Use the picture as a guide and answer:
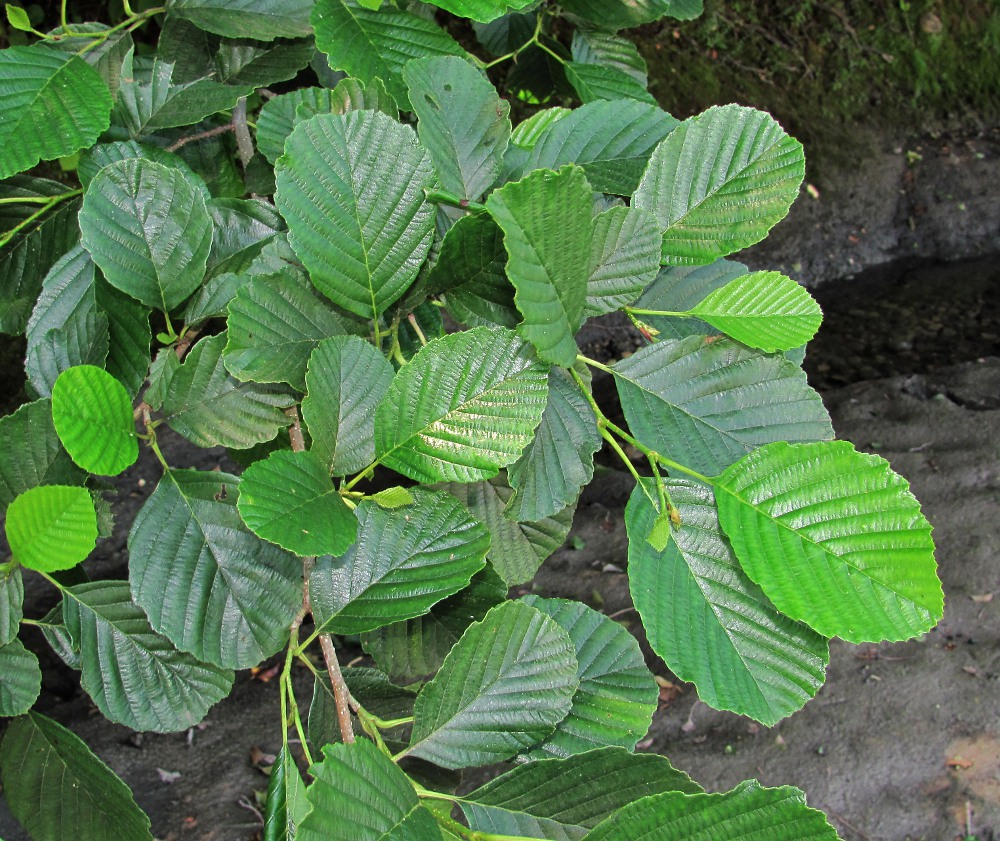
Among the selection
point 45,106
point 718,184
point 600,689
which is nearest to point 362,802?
point 600,689

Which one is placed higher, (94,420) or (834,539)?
(94,420)

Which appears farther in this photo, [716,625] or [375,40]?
[375,40]

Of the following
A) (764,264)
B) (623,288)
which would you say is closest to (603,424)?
(623,288)

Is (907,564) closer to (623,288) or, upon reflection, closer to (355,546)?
(623,288)

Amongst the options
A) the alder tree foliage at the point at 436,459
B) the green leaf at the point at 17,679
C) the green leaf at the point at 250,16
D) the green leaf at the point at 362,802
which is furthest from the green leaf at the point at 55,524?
the green leaf at the point at 250,16

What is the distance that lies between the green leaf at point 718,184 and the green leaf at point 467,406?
0.16 meters

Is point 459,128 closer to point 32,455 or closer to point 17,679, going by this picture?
point 32,455

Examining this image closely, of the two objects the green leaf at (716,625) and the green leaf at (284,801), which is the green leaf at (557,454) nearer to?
the green leaf at (716,625)

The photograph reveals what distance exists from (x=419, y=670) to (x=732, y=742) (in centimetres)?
157

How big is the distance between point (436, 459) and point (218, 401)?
0.19 metres

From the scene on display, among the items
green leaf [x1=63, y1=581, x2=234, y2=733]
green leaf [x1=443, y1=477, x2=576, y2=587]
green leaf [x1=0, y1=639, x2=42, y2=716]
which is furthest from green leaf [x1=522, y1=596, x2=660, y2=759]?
green leaf [x1=0, y1=639, x2=42, y2=716]

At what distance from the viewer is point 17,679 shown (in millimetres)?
634

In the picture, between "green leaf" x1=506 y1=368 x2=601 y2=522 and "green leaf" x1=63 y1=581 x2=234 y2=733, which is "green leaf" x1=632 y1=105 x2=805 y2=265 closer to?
"green leaf" x1=506 y1=368 x2=601 y2=522

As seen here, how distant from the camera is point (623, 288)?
0.55m
